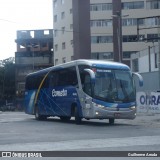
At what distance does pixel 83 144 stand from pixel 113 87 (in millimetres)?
9578

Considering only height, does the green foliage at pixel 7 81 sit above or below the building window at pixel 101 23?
below

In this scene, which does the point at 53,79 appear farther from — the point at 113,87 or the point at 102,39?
the point at 102,39

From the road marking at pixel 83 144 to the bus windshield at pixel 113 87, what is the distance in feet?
24.5

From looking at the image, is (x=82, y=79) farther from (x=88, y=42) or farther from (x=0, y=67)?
(x=0, y=67)

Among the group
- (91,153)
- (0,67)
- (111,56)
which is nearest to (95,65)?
(91,153)

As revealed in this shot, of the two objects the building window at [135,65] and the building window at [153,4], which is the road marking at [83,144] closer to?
the building window at [135,65]

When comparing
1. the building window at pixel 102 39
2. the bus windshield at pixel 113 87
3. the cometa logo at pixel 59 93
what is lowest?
the cometa logo at pixel 59 93

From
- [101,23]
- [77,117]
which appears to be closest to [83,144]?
[77,117]

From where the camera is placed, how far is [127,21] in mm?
77188

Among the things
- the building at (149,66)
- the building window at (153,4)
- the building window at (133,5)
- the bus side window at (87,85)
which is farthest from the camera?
the building window at (133,5)

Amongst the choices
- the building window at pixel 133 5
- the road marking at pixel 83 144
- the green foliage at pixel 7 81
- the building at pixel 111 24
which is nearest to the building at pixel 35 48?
the green foliage at pixel 7 81

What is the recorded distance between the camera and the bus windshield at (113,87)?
78.5 feet

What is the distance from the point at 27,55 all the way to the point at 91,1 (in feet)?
84.7

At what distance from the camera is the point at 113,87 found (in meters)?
24.1
